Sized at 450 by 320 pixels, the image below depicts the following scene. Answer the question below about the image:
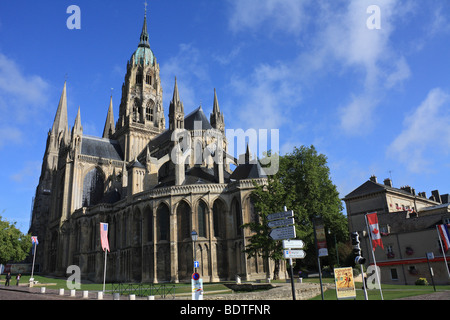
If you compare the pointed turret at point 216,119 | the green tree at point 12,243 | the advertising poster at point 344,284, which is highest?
the pointed turret at point 216,119

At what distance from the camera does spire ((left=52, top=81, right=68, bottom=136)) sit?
8131 centimetres

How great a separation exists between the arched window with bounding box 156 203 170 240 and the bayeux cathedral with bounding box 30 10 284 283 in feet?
0.39

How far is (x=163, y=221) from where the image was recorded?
137ft

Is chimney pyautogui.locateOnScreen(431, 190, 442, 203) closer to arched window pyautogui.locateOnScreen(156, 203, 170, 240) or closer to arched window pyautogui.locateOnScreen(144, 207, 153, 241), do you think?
arched window pyautogui.locateOnScreen(156, 203, 170, 240)

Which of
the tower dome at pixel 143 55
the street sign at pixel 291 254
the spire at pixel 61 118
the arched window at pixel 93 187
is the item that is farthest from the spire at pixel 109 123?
the street sign at pixel 291 254

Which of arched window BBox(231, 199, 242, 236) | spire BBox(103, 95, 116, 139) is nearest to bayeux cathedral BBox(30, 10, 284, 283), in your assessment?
arched window BBox(231, 199, 242, 236)

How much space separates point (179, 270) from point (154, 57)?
171 feet

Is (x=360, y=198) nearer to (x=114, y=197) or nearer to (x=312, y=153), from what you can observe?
(x=312, y=153)

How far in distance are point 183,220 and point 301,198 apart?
1471 centimetres

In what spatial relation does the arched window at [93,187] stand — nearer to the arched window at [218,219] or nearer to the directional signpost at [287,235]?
the arched window at [218,219]

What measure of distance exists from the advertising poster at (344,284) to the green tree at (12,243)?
48.7 m

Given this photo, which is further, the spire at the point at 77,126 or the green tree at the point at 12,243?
the spire at the point at 77,126

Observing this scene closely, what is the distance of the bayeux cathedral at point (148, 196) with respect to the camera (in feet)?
129
